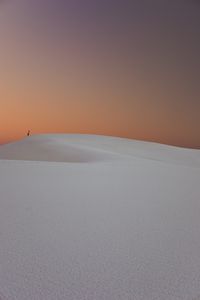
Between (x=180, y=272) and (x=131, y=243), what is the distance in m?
0.35

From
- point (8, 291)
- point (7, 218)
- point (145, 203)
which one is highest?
point (145, 203)

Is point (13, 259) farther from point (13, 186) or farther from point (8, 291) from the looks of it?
point (13, 186)

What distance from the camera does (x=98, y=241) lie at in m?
1.62

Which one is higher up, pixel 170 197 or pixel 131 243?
pixel 170 197

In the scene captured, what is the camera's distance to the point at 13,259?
136 cm

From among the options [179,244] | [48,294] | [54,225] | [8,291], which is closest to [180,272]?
[179,244]

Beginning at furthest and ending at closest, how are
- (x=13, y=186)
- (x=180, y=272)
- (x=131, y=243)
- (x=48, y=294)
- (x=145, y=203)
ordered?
(x=13, y=186) < (x=145, y=203) < (x=131, y=243) < (x=180, y=272) < (x=48, y=294)

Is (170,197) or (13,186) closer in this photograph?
(170,197)

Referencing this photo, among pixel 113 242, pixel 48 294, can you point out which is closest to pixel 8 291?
pixel 48 294

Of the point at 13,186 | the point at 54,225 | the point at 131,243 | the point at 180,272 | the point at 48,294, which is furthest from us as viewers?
the point at 13,186

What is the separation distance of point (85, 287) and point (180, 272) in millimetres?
406

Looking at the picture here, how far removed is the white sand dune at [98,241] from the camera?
1158 mm

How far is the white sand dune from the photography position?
1.16m

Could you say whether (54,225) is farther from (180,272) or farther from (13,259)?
(180,272)
